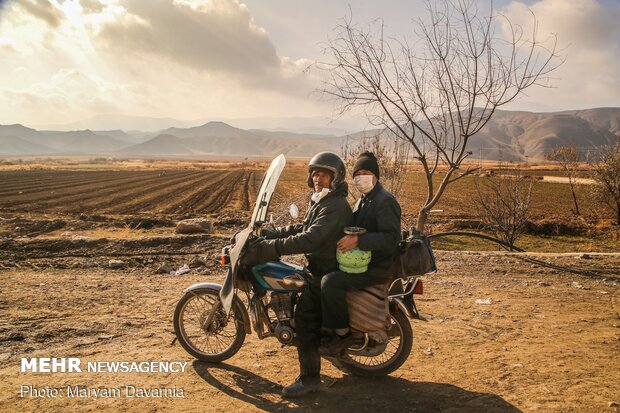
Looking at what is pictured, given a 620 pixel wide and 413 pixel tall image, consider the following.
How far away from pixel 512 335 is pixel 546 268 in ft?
Answer: 13.5

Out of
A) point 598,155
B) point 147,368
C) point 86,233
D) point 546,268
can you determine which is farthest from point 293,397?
point 598,155

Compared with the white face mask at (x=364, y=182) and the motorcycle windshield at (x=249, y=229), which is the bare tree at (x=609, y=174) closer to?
the white face mask at (x=364, y=182)

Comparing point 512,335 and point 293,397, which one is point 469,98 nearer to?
point 512,335

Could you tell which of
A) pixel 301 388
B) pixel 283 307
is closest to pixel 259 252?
pixel 283 307

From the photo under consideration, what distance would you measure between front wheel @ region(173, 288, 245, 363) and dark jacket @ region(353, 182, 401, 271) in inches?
62.4

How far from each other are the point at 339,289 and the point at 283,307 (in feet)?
2.44

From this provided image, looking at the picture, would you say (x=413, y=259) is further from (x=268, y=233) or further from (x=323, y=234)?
(x=268, y=233)

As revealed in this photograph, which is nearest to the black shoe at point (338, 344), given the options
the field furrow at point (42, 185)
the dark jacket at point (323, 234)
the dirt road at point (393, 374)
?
the dirt road at point (393, 374)

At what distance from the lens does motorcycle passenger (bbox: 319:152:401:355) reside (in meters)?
3.68

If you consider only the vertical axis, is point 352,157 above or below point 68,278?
above

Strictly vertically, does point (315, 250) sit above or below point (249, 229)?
below

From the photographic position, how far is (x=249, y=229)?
160 inches

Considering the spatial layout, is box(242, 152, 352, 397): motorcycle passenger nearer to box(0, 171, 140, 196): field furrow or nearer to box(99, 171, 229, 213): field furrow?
box(99, 171, 229, 213): field furrow

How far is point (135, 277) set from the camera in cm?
817
